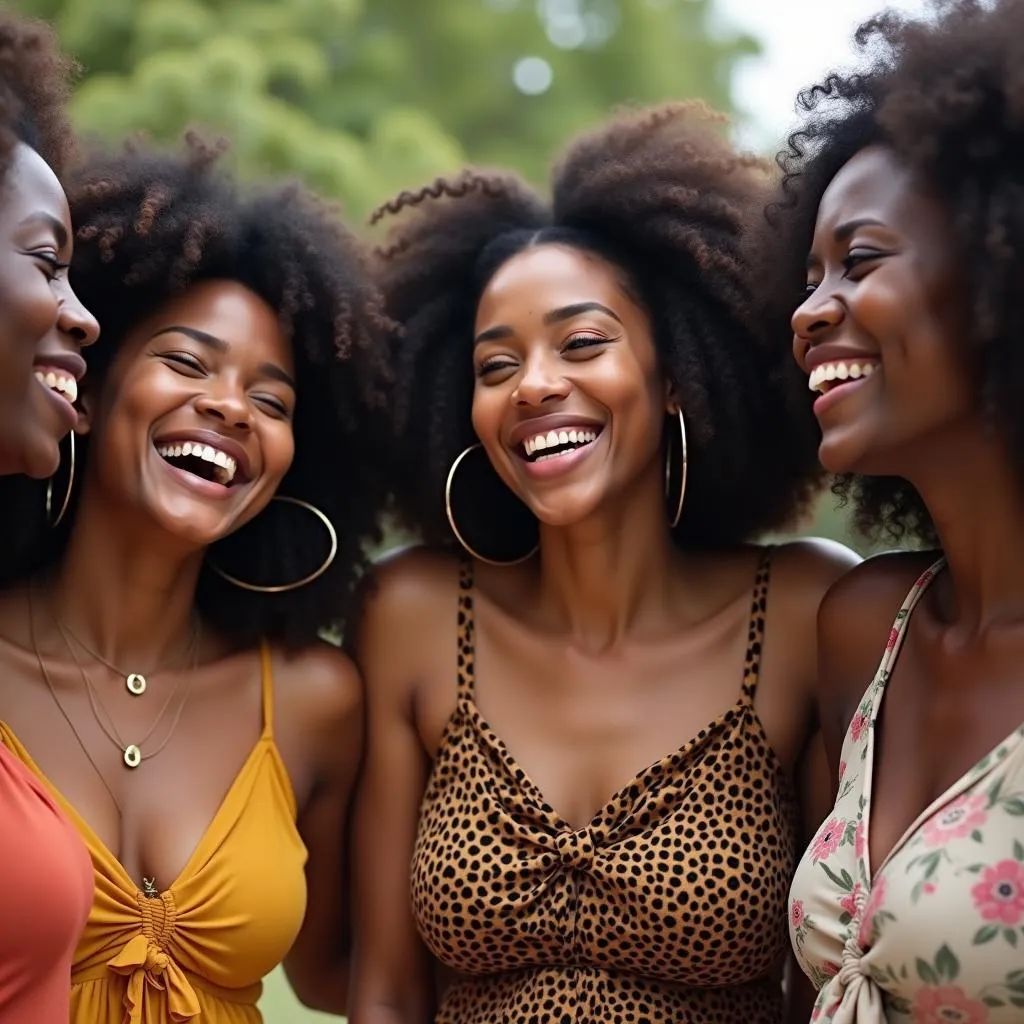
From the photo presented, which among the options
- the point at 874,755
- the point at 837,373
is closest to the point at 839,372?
the point at 837,373

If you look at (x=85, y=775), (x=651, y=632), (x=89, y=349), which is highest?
(x=89, y=349)

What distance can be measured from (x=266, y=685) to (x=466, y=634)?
46 cm

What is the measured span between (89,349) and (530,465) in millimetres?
988

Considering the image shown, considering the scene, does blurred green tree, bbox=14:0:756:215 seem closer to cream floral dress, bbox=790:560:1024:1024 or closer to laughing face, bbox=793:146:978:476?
laughing face, bbox=793:146:978:476

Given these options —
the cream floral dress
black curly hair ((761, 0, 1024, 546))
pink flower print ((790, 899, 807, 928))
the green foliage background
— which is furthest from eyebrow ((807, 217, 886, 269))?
the green foliage background

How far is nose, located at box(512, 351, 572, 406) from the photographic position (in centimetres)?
332

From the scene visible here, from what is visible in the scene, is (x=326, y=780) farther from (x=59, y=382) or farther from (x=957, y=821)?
(x=957, y=821)

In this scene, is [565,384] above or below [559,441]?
above

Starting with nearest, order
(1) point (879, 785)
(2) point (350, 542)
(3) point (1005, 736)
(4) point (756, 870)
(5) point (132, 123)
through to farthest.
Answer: (3) point (1005, 736), (1) point (879, 785), (4) point (756, 870), (2) point (350, 542), (5) point (132, 123)

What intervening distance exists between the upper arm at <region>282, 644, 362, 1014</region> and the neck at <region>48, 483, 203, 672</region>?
34 centimetres

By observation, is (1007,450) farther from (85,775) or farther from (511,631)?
(85,775)

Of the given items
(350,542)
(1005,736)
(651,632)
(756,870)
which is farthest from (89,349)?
(1005,736)

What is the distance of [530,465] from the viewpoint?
338 cm

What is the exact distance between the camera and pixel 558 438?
11.0 ft
